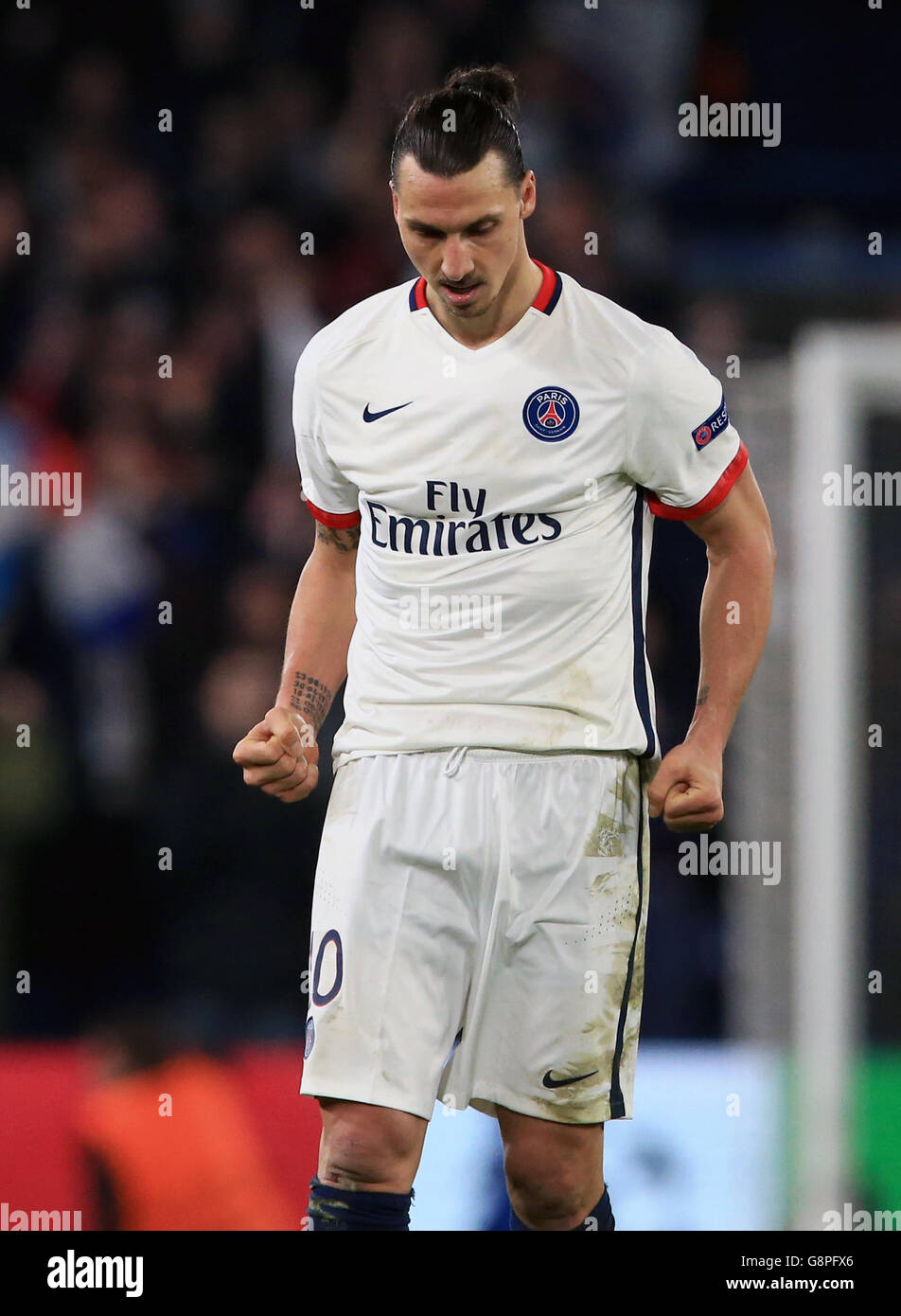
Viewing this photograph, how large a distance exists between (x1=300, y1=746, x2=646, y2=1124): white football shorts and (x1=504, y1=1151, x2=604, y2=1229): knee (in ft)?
0.27

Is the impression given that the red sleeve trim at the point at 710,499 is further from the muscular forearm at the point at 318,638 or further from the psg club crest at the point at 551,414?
the muscular forearm at the point at 318,638

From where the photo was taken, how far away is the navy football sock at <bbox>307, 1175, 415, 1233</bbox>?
8.25ft

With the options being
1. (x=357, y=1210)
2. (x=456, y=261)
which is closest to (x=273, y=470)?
(x=456, y=261)

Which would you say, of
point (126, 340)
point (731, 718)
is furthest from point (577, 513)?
point (126, 340)

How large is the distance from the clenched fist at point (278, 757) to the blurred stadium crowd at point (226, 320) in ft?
4.57

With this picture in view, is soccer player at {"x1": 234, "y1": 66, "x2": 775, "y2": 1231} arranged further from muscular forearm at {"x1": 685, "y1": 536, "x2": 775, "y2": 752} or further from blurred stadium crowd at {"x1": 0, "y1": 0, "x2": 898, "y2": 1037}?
blurred stadium crowd at {"x1": 0, "y1": 0, "x2": 898, "y2": 1037}

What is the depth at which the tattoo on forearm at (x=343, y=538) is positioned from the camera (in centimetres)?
293

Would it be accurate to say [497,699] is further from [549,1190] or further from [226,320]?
[226,320]

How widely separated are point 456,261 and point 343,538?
568 millimetres

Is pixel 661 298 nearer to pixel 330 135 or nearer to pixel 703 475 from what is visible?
pixel 330 135

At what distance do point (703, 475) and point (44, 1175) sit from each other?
234 centimetres

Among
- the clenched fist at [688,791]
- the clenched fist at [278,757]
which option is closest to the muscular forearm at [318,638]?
the clenched fist at [278,757]

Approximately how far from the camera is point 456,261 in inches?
100

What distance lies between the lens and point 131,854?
15.0 ft
